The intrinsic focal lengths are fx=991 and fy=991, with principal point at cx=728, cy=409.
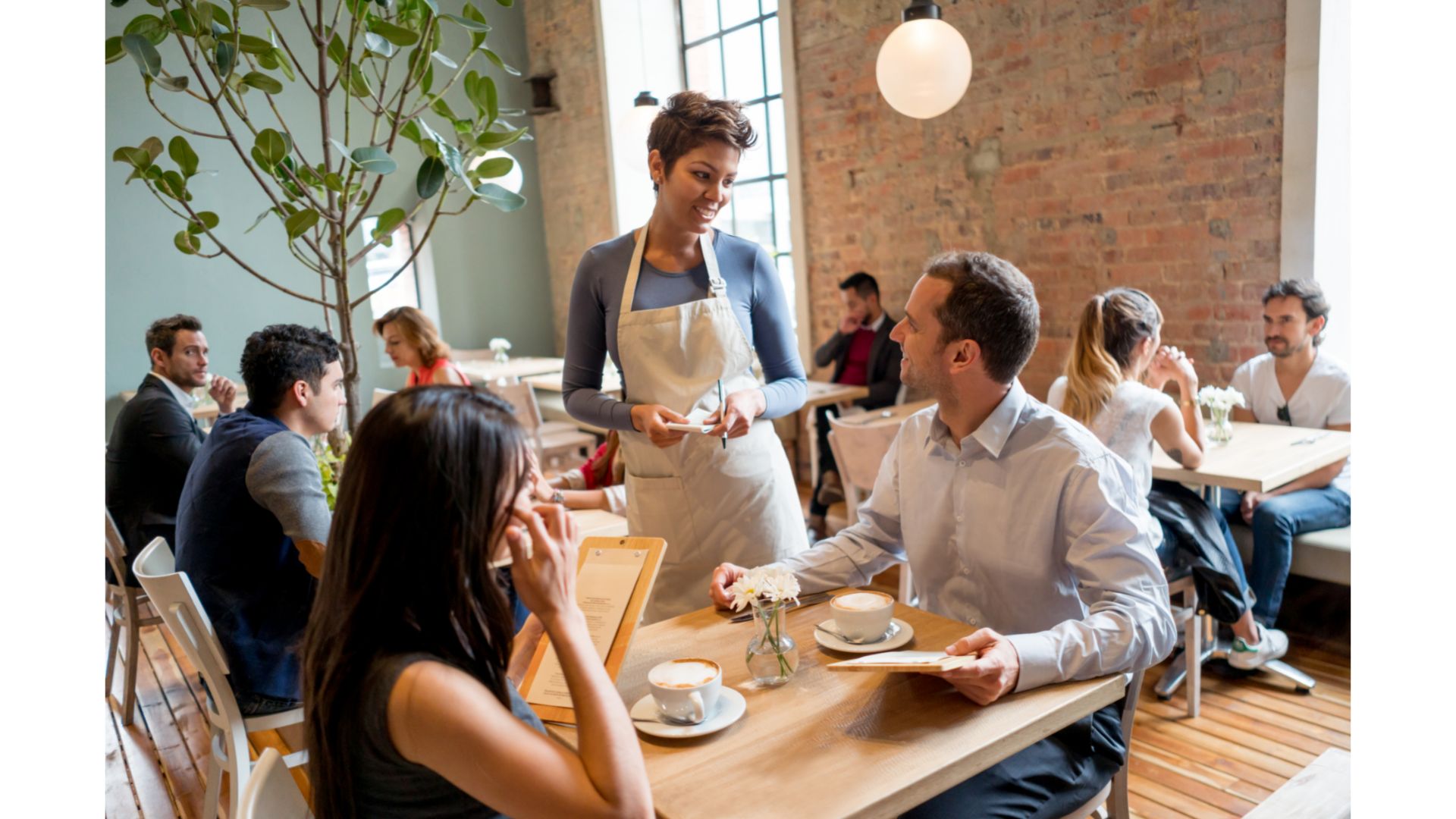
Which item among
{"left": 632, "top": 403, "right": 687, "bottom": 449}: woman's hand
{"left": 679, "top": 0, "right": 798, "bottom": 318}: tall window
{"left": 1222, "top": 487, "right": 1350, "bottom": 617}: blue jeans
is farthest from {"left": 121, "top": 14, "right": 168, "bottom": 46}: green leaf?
{"left": 679, "top": 0, "right": 798, "bottom": 318}: tall window

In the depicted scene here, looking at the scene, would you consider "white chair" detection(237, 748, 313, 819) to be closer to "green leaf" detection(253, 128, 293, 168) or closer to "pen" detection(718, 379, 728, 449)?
"pen" detection(718, 379, 728, 449)

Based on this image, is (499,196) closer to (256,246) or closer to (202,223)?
(202,223)

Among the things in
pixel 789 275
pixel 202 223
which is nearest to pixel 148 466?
pixel 202 223

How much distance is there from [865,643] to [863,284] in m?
4.06

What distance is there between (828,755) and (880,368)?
13.7ft

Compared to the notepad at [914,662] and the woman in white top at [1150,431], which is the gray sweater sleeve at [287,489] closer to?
the notepad at [914,662]

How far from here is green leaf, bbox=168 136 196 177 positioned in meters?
2.16

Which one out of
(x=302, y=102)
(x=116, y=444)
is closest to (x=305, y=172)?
(x=116, y=444)

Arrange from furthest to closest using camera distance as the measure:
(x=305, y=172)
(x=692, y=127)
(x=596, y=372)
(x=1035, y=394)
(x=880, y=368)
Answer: (x=880, y=368)
(x=1035, y=394)
(x=596, y=372)
(x=305, y=172)
(x=692, y=127)

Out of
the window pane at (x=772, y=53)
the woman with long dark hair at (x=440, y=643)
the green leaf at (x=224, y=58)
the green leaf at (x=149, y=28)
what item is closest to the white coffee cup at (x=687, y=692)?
the woman with long dark hair at (x=440, y=643)

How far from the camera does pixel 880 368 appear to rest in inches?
209

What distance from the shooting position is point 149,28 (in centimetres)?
203

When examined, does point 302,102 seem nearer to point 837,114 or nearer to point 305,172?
point 837,114

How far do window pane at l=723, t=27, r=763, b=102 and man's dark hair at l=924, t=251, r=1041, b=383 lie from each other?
5419mm
